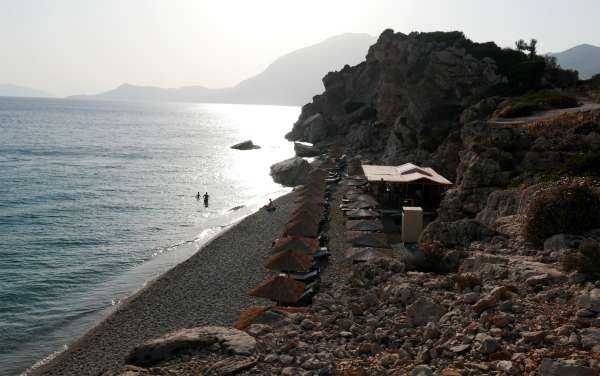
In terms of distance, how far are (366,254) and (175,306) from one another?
9822 mm

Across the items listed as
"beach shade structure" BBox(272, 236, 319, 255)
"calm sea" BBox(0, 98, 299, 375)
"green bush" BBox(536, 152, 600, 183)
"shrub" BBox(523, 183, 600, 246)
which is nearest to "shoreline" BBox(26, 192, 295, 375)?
"calm sea" BBox(0, 98, 299, 375)

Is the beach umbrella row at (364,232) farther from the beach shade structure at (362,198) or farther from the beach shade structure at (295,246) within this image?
the beach shade structure at (295,246)

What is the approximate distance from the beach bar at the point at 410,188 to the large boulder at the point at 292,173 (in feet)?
89.3

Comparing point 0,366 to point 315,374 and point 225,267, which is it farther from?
point 315,374

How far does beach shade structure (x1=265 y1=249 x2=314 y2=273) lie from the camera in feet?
74.8

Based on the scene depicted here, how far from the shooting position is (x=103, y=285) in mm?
28234

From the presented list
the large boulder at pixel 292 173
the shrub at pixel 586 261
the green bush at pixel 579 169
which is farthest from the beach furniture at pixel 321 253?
the large boulder at pixel 292 173

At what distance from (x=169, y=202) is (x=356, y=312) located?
42.4 meters

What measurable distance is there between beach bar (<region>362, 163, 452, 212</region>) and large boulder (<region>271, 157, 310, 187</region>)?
27204 mm

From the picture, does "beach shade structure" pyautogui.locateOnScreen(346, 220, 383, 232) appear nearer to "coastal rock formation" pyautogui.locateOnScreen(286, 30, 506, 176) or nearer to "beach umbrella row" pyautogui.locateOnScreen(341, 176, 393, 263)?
"beach umbrella row" pyautogui.locateOnScreen(341, 176, 393, 263)

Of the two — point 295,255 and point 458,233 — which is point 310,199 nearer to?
point 295,255

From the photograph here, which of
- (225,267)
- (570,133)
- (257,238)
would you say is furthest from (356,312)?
(257,238)

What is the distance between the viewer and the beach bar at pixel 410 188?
35.0 metres

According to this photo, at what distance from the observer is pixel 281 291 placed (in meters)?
19.2
